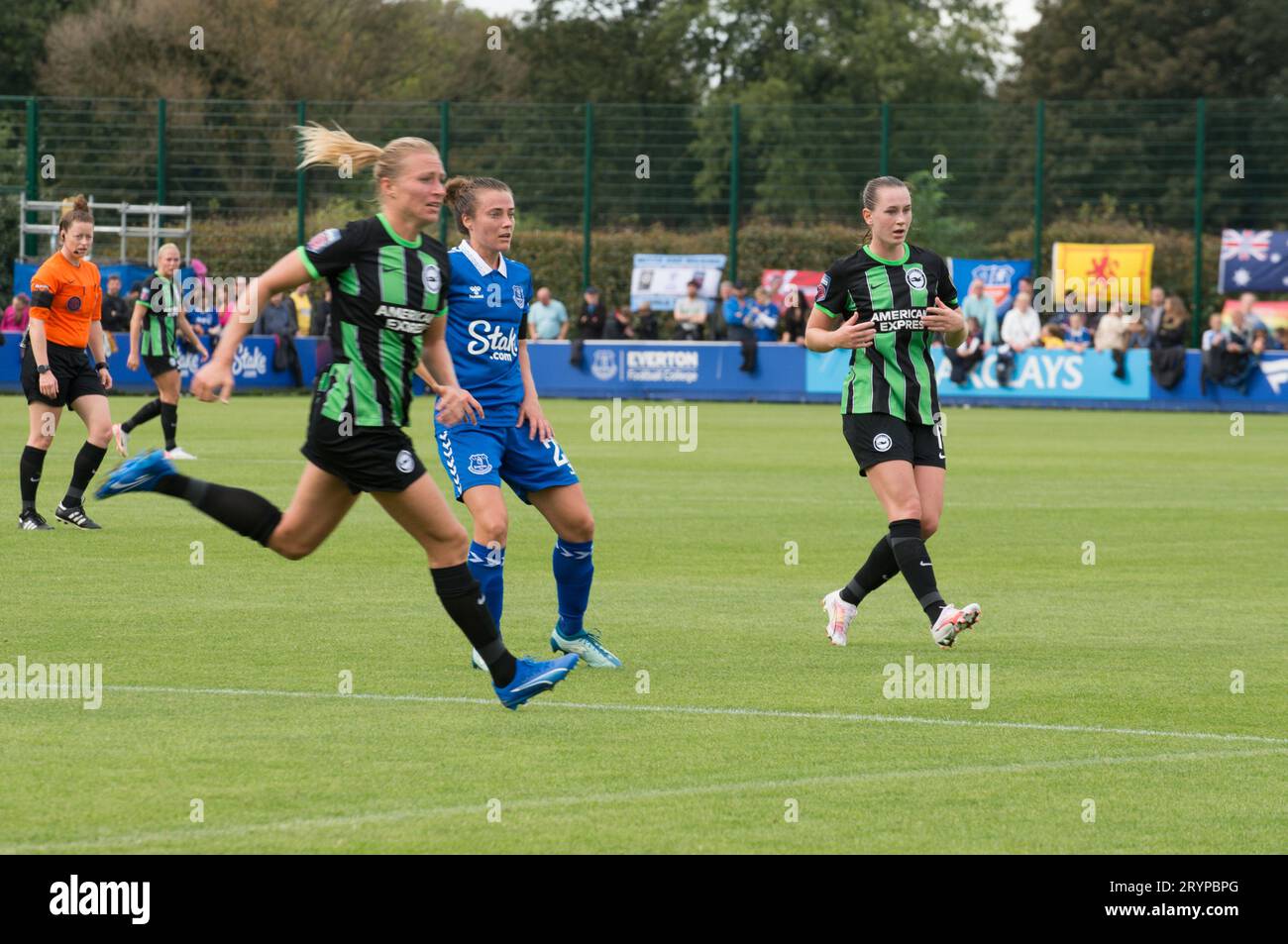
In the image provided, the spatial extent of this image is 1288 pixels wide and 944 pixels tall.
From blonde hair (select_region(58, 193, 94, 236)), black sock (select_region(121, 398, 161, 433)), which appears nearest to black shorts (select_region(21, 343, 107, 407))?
blonde hair (select_region(58, 193, 94, 236))

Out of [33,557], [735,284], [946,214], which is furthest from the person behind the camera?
[946,214]

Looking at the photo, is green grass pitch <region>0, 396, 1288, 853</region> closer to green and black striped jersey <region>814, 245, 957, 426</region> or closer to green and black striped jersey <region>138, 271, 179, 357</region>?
green and black striped jersey <region>814, 245, 957, 426</region>

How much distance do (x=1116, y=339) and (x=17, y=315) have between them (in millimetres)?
18300

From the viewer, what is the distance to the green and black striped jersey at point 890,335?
9.93 metres

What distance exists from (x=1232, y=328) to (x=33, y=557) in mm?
24764

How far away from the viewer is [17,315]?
33906mm

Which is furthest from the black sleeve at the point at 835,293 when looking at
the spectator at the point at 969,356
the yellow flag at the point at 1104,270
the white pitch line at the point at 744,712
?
the yellow flag at the point at 1104,270

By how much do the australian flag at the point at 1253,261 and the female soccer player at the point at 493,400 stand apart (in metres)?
31.2

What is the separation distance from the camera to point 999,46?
241 feet

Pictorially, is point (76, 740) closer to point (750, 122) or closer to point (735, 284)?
point (735, 284)

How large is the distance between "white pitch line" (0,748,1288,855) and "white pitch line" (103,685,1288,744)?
342mm

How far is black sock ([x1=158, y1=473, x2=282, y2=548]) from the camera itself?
25.6 ft

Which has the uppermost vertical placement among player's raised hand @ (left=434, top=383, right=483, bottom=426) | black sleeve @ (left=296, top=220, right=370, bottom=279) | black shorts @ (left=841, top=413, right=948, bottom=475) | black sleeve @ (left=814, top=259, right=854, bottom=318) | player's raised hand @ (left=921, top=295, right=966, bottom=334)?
black sleeve @ (left=296, top=220, right=370, bottom=279)
